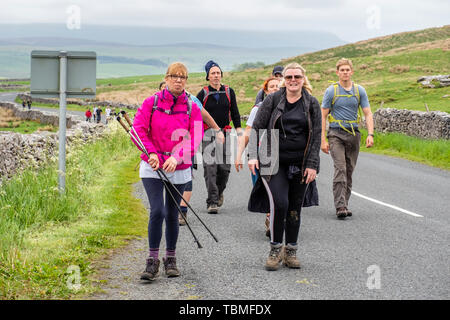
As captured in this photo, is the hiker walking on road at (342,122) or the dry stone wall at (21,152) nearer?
the hiker walking on road at (342,122)

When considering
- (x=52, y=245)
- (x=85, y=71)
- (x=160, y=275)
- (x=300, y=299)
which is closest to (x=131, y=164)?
(x=85, y=71)

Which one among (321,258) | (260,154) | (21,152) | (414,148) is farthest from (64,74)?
(414,148)

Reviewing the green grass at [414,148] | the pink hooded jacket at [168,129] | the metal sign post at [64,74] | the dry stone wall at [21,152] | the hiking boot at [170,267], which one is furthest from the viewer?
the green grass at [414,148]

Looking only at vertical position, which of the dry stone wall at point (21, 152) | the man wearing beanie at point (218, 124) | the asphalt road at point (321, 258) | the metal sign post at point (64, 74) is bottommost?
the asphalt road at point (321, 258)

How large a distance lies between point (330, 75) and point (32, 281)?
6639 centimetres

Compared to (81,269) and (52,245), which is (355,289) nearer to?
(81,269)

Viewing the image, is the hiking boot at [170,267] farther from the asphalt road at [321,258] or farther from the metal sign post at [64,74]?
the metal sign post at [64,74]

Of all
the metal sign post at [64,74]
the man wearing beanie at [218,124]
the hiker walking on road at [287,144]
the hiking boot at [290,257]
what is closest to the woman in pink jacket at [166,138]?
the hiker walking on road at [287,144]

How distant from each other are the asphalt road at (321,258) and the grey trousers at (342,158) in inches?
15.9

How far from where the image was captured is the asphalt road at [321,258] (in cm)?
565

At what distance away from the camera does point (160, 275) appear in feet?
20.5

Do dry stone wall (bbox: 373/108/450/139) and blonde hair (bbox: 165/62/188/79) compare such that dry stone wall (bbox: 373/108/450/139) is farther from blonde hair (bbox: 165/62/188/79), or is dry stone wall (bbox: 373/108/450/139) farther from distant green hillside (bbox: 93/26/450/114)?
blonde hair (bbox: 165/62/188/79)

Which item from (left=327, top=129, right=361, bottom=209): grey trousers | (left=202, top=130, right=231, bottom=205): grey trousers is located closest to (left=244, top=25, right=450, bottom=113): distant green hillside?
(left=327, top=129, right=361, bottom=209): grey trousers

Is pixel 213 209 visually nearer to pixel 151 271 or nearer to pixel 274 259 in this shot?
pixel 274 259
